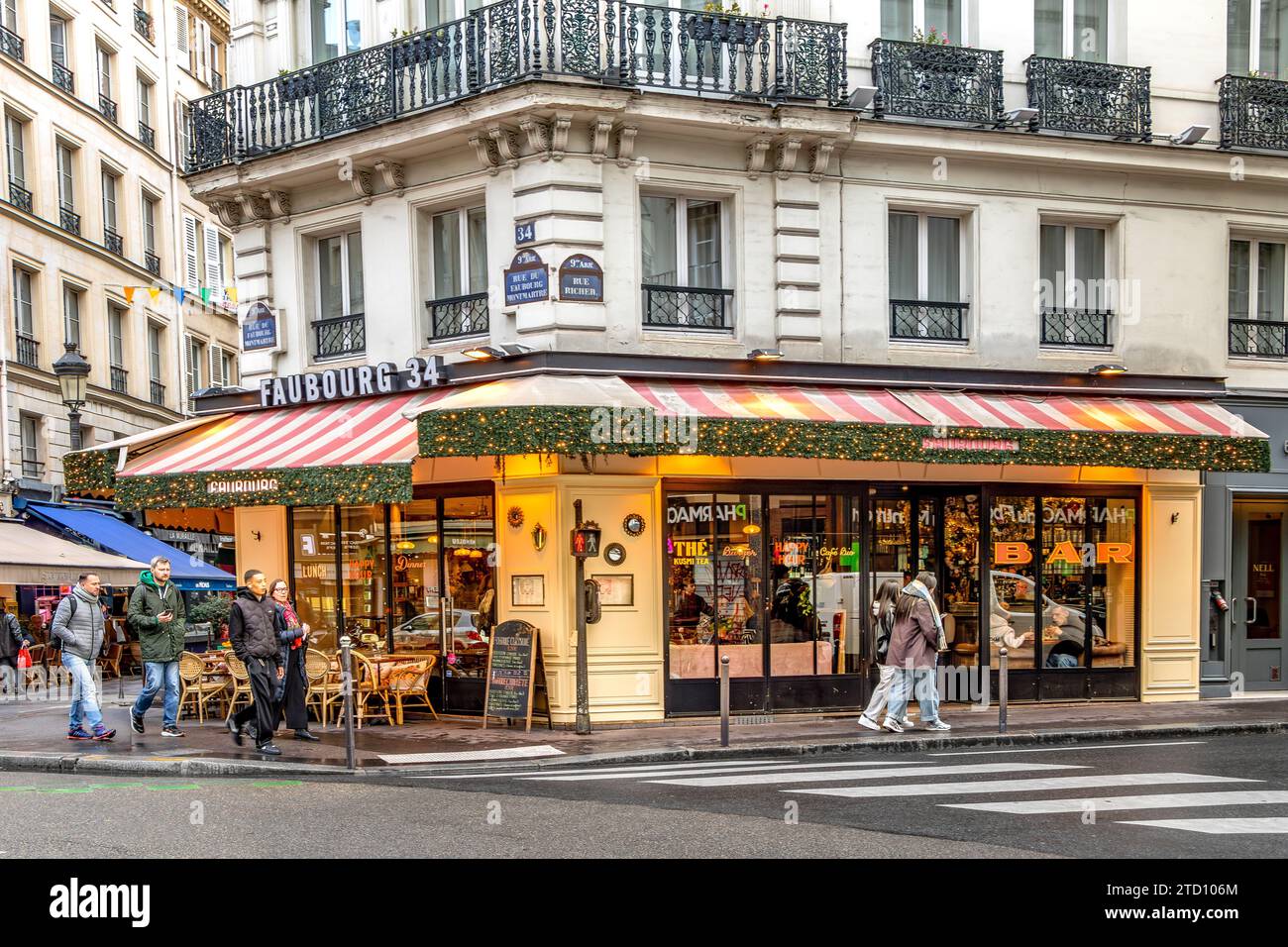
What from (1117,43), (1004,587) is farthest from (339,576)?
(1117,43)

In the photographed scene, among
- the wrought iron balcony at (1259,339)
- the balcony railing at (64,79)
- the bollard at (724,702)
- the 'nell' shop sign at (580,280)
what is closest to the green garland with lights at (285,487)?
the 'nell' shop sign at (580,280)

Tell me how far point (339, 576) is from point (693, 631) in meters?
4.80

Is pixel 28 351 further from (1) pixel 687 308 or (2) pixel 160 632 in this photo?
(1) pixel 687 308

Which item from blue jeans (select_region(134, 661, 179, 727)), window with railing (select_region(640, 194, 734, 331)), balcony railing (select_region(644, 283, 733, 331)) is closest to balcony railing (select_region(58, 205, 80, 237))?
blue jeans (select_region(134, 661, 179, 727))

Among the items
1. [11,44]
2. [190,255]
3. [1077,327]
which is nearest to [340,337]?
[1077,327]

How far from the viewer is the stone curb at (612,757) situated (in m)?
11.4

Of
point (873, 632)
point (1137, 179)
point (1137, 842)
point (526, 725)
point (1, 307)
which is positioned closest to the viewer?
point (1137, 842)

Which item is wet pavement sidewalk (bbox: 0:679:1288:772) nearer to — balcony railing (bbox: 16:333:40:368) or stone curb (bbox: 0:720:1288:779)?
stone curb (bbox: 0:720:1288:779)

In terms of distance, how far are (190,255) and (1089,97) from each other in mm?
26603

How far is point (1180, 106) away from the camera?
1698 cm

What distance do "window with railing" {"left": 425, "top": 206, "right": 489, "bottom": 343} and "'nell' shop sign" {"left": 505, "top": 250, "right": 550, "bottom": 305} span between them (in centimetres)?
71

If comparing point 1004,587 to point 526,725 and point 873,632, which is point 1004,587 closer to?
point 873,632

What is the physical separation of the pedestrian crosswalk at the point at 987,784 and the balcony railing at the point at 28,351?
20.2 m

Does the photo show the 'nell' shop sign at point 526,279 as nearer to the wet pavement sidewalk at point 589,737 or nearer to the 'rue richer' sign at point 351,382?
the 'rue richer' sign at point 351,382
